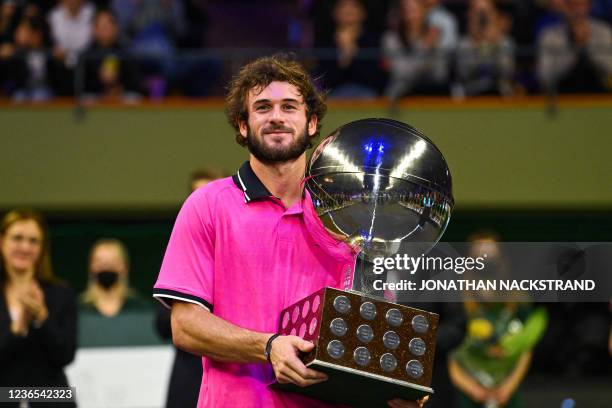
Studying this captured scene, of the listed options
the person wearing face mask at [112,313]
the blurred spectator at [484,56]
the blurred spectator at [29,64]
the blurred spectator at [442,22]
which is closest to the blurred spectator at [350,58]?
the blurred spectator at [442,22]

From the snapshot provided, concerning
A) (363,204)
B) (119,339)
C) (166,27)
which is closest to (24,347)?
(119,339)

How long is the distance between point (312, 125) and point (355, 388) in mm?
892

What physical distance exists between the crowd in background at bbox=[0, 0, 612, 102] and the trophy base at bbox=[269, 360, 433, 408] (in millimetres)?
6696

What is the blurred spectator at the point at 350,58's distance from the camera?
966 cm

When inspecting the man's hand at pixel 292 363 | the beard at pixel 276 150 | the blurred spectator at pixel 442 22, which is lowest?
the man's hand at pixel 292 363

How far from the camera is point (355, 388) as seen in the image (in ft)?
9.54

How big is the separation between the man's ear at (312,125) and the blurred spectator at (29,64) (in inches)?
271

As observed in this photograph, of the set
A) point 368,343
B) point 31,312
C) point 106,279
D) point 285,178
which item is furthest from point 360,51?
point 368,343

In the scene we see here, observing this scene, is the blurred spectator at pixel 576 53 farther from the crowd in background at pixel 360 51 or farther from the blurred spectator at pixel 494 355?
the blurred spectator at pixel 494 355

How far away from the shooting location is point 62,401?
5328 millimetres

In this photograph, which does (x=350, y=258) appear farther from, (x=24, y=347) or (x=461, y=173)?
(x=461, y=173)

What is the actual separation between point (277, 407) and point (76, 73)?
7317mm

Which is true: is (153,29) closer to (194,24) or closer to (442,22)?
(194,24)

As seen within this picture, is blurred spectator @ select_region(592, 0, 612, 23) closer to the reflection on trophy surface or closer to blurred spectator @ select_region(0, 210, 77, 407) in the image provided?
blurred spectator @ select_region(0, 210, 77, 407)
